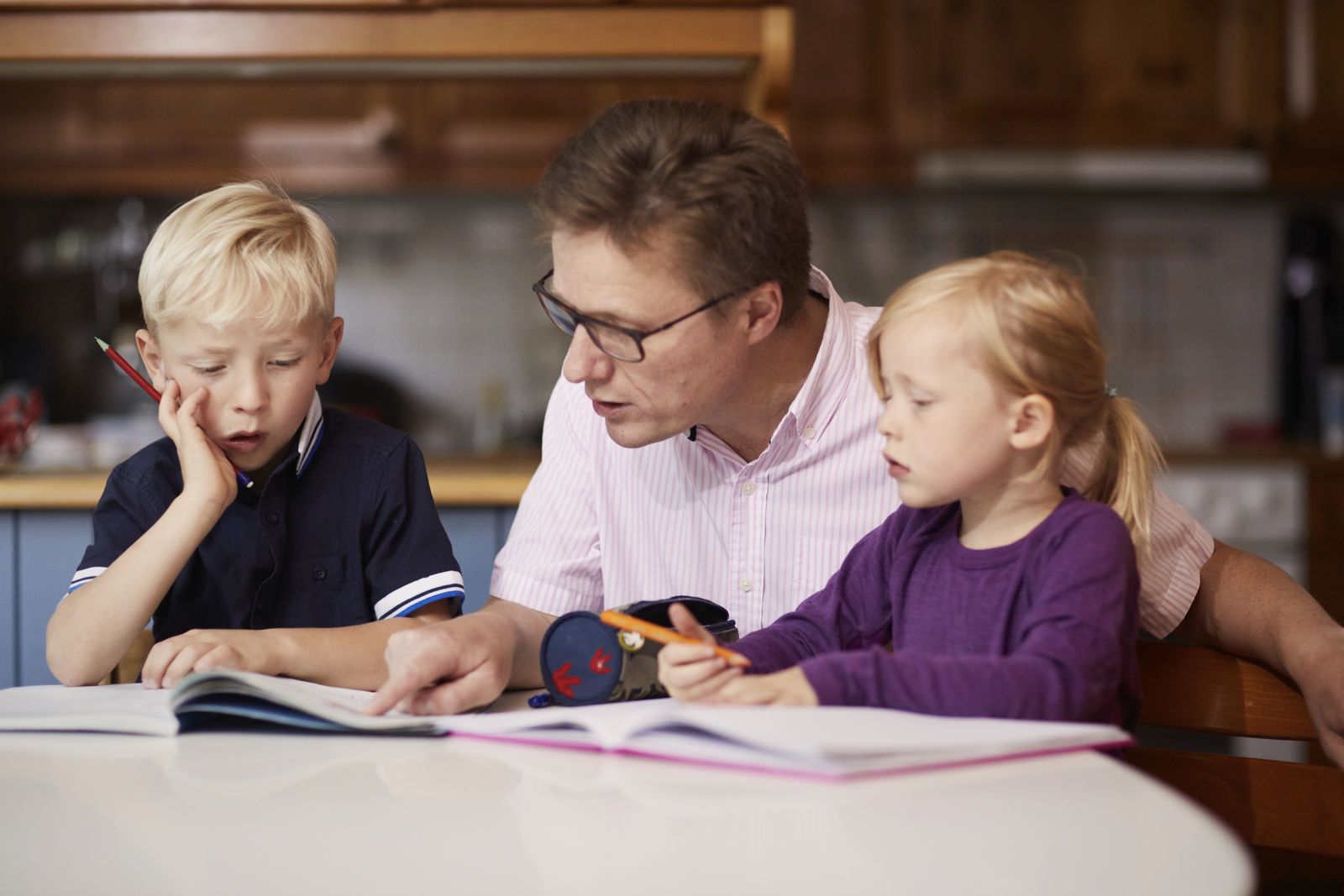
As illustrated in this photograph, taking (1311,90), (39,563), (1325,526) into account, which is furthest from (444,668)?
(1311,90)

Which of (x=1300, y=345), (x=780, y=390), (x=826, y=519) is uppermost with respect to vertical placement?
(x=780, y=390)

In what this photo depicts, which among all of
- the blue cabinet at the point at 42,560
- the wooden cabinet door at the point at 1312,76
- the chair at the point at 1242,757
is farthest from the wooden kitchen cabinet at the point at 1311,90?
the blue cabinet at the point at 42,560

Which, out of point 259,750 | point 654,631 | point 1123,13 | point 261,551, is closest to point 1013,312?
point 654,631

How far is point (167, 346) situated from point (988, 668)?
0.80 m

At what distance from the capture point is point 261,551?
122cm

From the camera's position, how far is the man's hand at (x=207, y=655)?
94 cm

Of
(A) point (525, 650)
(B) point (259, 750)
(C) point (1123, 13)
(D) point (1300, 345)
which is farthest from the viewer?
(D) point (1300, 345)

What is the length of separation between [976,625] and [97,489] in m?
1.29

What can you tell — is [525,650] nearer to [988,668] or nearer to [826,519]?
[826,519]

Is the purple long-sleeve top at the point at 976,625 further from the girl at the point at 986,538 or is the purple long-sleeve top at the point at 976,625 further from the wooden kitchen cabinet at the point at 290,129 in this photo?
the wooden kitchen cabinet at the point at 290,129

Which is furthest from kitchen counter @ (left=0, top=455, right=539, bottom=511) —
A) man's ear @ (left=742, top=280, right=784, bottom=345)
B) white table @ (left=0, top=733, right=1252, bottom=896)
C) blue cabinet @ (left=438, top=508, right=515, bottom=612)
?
white table @ (left=0, top=733, right=1252, bottom=896)

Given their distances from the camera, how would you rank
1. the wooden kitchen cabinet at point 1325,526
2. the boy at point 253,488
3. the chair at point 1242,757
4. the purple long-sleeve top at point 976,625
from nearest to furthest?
1. the purple long-sleeve top at point 976,625
2. the chair at point 1242,757
3. the boy at point 253,488
4. the wooden kitchen cabinet at point 1325,526

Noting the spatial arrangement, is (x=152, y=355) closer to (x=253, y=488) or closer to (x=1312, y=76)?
(x=253, y=488)

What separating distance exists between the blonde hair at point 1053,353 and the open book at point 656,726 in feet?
0.80
